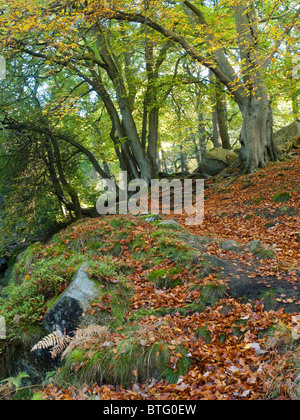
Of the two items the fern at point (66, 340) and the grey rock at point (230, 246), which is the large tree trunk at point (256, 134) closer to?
the grey rock at point (230, 246)

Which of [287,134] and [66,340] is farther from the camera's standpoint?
[287,134]

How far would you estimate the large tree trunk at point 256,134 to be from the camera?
1171cm

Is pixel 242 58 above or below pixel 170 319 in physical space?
above

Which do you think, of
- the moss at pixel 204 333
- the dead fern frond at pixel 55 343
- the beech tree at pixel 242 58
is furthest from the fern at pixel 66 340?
the beech tree at pixel 242 58

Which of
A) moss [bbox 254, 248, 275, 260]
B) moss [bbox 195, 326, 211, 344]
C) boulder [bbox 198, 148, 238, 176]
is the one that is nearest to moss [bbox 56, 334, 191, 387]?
moss [bbox 195, 326, 211, 344]

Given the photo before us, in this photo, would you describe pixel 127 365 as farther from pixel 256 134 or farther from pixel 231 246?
pixel 256 134

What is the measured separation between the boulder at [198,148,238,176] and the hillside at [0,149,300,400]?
7978 mm

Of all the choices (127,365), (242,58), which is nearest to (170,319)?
(127,365)

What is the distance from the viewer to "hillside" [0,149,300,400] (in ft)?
10.6

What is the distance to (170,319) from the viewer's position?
14.0 ft

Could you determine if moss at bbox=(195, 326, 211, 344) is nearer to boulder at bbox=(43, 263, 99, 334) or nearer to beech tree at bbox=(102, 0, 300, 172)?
boulder at bbox=(43, 263, 99, 334)

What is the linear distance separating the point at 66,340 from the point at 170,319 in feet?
4.60

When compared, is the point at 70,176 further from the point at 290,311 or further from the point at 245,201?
the point at 290,311
